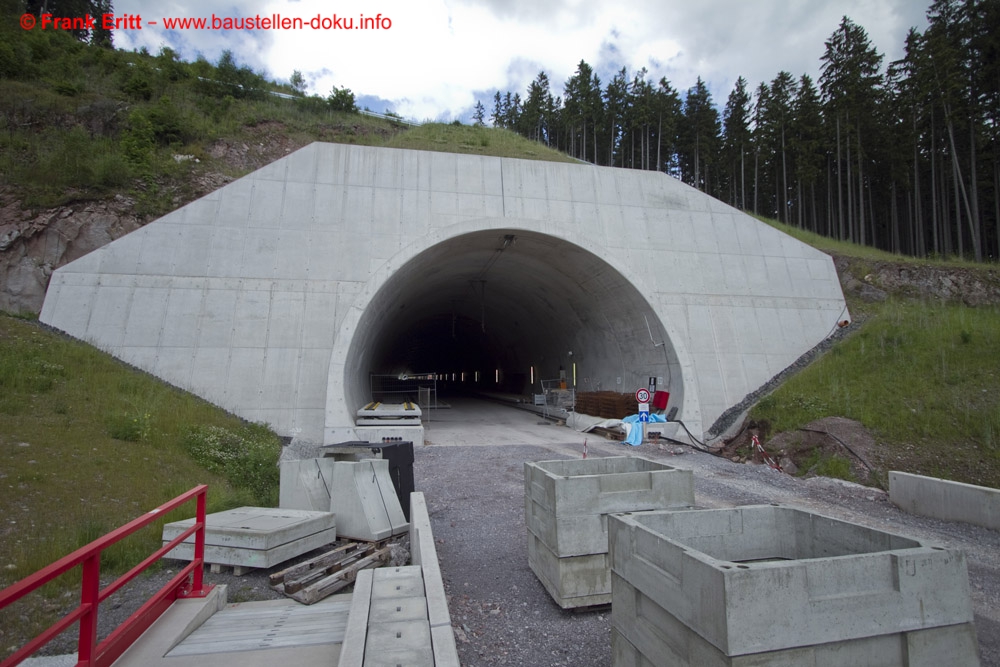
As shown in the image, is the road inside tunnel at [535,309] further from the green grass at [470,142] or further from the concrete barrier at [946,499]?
the concrete barrier at [946,499]

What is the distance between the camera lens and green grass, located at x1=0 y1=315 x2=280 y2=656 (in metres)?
5.69

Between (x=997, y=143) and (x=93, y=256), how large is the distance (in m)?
41.2

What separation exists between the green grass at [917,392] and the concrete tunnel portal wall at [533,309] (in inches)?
156

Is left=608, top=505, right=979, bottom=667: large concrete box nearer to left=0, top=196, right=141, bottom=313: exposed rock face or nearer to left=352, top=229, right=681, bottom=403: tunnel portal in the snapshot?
left=352, top=229, right=681, bottom=403: tunnel portal

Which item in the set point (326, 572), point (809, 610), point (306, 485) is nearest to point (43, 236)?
point (306, 485)

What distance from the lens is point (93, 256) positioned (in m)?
14.6

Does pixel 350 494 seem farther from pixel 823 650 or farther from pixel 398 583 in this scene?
pixel 823 650

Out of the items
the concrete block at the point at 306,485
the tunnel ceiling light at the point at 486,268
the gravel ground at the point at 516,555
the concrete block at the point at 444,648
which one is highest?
the tunnel ceiling light at the point at 486,268

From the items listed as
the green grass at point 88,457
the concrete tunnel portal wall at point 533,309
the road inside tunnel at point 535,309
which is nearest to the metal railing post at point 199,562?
the green grass at point 88,457

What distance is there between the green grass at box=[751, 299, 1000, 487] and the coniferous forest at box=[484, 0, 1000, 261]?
13592 millimetres

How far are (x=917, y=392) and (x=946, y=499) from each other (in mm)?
6349

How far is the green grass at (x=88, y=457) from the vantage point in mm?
5691

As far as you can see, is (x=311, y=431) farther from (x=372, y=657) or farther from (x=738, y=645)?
(x=738, y=645)

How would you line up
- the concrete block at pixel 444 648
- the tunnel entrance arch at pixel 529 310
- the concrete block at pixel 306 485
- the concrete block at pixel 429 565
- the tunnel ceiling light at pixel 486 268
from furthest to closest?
the tunnel ceiling light at pixel 486 268 → the tunnel entrance arch at pixel 529 310 → the concrete block at pixel 306 485 → the concrete block at pixel 429 565 → the concrete block at pixel 444 648
